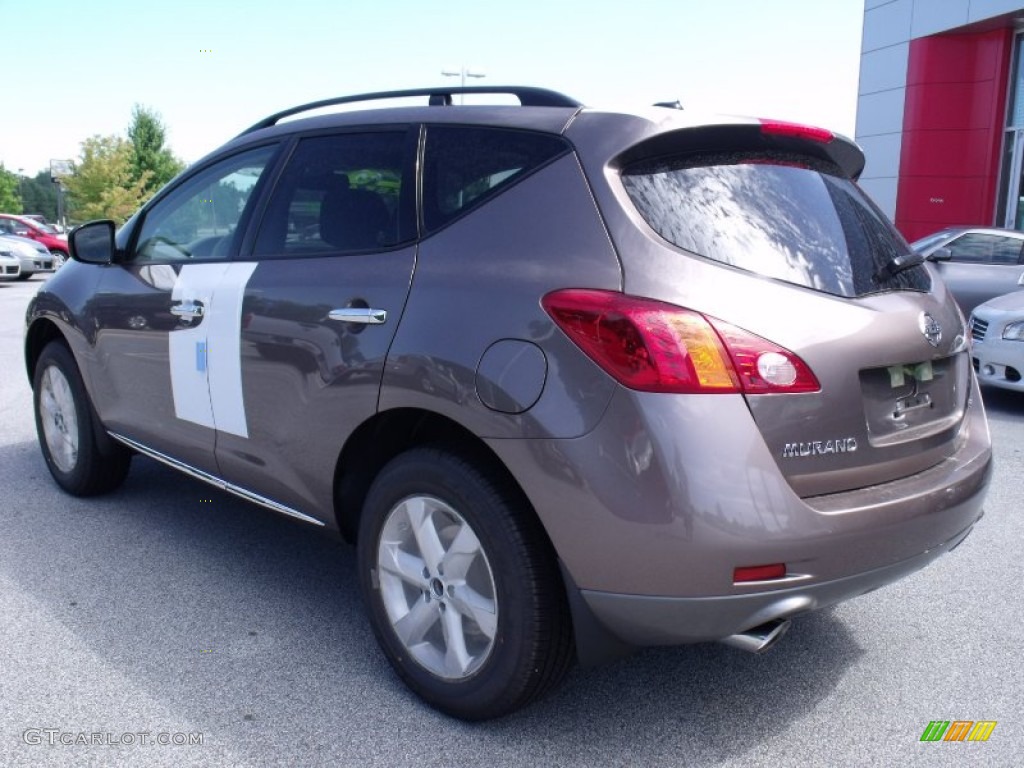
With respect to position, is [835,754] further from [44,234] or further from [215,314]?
[44,234]

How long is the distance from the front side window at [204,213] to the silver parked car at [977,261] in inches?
288

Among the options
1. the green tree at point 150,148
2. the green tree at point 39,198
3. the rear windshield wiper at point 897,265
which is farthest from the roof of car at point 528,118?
the green tree at point 39,198

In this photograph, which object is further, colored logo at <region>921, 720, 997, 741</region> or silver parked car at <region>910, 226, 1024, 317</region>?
silver parked car at <region>910, 226, 1024, 317</region>

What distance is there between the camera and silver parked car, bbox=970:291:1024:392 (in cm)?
726

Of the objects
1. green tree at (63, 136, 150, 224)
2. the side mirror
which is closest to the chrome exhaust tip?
the side mirror

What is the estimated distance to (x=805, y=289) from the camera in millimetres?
2426

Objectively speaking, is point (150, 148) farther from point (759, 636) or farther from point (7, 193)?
point (759, 636)

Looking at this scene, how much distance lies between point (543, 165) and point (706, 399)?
2.75 ft

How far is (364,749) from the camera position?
2.55 metres

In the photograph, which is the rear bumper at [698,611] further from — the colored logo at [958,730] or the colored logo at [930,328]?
the colored logo at [930,328]

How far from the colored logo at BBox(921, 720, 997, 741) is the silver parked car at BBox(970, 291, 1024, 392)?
16.8ft

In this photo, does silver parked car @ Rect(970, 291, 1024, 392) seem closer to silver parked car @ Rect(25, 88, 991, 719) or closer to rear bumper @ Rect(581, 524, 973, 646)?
silver parked car @ Rect(25, 88, 991, 719)

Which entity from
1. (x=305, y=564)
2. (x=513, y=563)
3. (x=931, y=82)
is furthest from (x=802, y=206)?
(x=931, y=82)

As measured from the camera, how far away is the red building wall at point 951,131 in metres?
19.0
